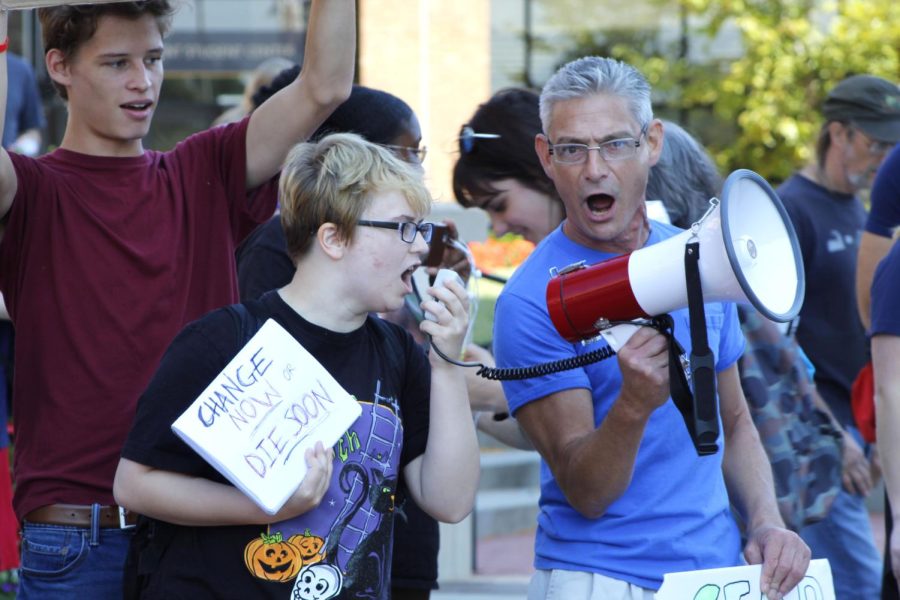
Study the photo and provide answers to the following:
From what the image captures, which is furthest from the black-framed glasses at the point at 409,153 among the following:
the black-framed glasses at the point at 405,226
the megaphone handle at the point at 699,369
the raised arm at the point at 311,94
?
→ the megaphone handle at the point at 699,369

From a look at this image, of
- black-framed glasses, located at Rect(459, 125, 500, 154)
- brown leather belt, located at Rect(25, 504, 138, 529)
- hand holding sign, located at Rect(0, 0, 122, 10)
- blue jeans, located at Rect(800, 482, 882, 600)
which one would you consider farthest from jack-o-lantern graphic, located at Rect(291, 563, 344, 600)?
blue jeans, located at Rect(800, 482, 882, 600)

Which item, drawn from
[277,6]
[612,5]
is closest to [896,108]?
[612,5]

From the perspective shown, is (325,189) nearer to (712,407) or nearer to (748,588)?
(712,407)

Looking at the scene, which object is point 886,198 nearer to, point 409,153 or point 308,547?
point 409,153

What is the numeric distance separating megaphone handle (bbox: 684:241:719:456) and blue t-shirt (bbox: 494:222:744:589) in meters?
0.27

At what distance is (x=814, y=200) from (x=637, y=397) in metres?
3.16

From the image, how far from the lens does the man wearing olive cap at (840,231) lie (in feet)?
16.9

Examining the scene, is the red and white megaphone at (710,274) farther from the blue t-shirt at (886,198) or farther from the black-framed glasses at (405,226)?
the blue t-shirt at (886,198)

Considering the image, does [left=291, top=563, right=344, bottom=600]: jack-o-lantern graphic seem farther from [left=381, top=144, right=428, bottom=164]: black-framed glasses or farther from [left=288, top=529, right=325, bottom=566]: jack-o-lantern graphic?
[left=381, top=144, right=428, bottom=164]: black-framed glasses

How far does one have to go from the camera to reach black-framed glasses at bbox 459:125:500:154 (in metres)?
3.84

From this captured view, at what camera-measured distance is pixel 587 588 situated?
278 cm

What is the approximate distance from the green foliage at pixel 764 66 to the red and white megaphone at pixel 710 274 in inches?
396

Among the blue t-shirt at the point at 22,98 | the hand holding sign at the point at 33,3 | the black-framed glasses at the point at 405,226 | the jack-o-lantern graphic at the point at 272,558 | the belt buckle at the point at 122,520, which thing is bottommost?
the blue t-shirt at the point at 22,98

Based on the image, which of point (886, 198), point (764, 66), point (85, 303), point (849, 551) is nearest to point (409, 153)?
point (85, 303)
